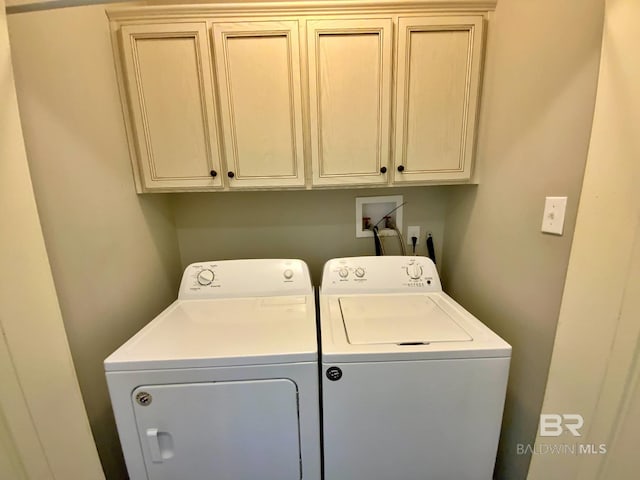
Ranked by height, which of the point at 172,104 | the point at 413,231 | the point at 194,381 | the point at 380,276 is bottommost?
the point at 194,381

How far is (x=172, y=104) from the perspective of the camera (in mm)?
1207

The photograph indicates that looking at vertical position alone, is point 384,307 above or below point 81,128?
below

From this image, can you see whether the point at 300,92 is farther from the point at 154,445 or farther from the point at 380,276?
the point at 154,445

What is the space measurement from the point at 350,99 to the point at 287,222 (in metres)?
0.78

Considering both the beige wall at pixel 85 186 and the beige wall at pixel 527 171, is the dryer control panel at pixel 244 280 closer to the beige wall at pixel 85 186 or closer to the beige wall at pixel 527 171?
the beige wall at pixel 85 186

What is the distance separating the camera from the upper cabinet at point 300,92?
1140 mm

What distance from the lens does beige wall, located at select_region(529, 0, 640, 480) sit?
580 mm

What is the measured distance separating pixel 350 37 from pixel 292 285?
1.16 metres

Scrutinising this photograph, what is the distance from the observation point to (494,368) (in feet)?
2.87

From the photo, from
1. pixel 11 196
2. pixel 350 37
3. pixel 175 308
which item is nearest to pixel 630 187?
pixel 350 37

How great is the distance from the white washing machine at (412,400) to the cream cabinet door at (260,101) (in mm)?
803

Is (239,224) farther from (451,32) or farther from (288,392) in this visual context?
(451,32)

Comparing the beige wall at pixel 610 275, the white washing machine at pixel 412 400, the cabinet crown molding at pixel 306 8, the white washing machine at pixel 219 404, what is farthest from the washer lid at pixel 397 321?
the cabinet crown molding at pixel 306 8

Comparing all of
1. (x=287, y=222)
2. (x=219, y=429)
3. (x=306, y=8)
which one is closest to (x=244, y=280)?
(x=287, y=222)
